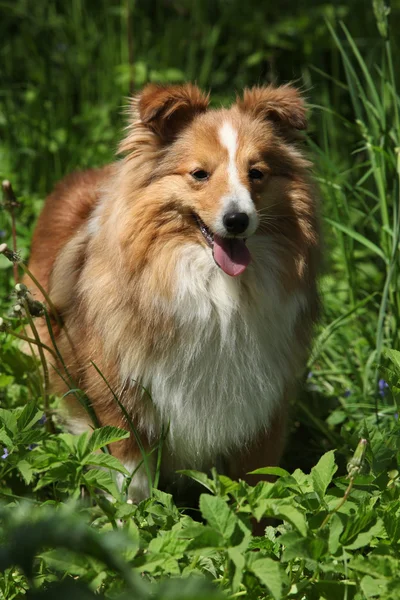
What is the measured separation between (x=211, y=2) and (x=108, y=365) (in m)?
4.00

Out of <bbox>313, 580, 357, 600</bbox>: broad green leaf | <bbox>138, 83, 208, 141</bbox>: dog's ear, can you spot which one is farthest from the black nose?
<bbox>313, 580, 357, 600</bbox>: broad green leaf

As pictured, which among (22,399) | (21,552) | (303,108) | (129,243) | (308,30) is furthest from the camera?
(308,30)

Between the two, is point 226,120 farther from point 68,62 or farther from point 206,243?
point 68,62

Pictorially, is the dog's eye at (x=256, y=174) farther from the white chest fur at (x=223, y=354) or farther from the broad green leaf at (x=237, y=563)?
the broad green leaf at (x=237, y=563)

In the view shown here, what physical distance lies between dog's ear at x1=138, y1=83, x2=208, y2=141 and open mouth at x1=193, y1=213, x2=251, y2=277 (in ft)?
1.24

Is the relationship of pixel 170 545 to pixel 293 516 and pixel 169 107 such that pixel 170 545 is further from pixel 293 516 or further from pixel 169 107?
pixel 169 107

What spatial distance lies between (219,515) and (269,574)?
186mm

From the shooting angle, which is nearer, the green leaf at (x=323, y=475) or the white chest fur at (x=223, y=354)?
the green leaf at (x=323, y=475)

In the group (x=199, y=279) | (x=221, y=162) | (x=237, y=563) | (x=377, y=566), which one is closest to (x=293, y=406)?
(x=199, y=279)

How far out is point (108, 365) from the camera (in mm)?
2949

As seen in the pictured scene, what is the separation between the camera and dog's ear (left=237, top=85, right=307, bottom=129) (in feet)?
9.82

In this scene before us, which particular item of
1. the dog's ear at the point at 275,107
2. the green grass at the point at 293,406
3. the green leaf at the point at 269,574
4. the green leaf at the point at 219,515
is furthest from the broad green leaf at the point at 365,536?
the dog's ear at the point at 275,107

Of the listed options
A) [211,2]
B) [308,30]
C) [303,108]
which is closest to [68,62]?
[211,2]

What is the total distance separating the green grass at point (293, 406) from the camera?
1964 mm
